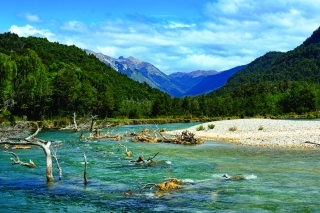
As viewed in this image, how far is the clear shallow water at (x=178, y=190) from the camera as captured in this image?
23.9m

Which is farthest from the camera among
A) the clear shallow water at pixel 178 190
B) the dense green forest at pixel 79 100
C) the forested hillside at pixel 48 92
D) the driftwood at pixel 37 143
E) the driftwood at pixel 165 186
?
the dense green forest at pixel 79 100

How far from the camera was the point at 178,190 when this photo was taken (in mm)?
27953

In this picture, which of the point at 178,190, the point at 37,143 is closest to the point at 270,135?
the point at 178,190

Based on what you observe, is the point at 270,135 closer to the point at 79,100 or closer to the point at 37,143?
the point at 37,143

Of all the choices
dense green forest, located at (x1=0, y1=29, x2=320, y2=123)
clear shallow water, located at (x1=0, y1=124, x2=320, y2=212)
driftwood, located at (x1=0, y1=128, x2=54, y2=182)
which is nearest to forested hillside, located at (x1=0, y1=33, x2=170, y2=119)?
dense green forest, located at (x1=0, y1=29, x2=320, y2=123)

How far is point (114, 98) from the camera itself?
157875 millimetres

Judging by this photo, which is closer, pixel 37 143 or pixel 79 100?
pixel 37 143

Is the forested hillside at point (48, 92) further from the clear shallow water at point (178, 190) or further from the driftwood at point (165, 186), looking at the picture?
the driftwood at point (165, 186)

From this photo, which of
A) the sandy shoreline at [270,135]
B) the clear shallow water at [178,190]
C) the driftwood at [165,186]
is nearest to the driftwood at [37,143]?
the clear shallow water at [178,190]

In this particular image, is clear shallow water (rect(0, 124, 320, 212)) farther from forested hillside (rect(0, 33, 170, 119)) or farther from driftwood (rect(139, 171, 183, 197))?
forested hillside (rect(0, 33, 170, 119))

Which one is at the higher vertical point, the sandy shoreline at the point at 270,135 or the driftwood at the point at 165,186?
the sandy shoreline at the point at 270,135

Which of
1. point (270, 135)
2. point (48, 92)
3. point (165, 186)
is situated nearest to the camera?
point (165, 186)

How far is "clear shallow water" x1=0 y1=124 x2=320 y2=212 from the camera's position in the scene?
23.9m

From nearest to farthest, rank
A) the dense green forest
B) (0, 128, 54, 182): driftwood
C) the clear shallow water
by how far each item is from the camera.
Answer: the clear shallow water < (0, 128, 54, 182): driftwood < the dense green forest
